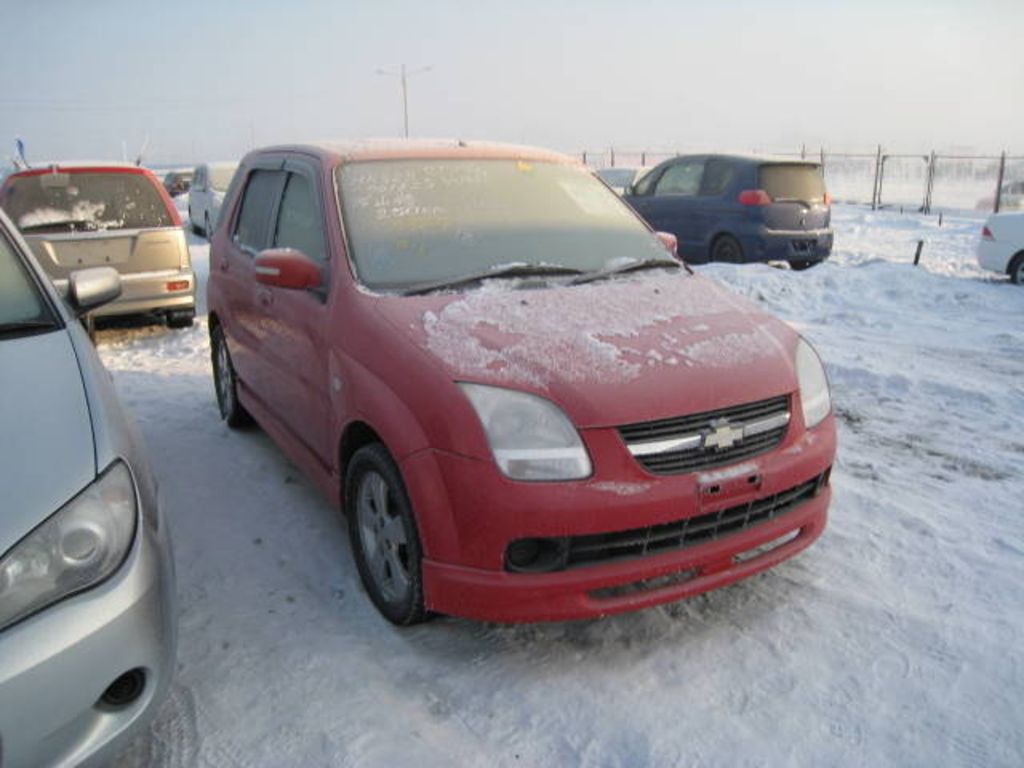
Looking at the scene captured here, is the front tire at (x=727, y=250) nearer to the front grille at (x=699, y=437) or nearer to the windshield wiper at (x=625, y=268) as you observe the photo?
the windshield wiper at (x=625, y=268)

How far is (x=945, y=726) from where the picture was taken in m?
2.38

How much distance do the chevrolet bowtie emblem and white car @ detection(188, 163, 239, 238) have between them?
13963 mm

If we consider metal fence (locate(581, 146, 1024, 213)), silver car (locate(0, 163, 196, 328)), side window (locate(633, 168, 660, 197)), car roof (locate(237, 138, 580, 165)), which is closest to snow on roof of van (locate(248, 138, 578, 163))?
car roof (locate(237, 138, 580, 165))

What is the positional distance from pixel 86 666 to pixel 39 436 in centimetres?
61

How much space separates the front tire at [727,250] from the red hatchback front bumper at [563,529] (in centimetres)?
817

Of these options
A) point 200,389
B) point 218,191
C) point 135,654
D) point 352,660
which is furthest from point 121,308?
point 218,191

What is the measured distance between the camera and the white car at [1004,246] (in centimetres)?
984

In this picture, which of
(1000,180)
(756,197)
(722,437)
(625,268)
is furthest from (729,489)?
(1000,180)

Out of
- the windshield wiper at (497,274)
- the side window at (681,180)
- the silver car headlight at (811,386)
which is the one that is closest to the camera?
the silver car headlight at (811,386)

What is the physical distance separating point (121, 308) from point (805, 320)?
21.2ft

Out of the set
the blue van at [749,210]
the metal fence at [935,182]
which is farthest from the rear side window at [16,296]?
the metal fence at [935,182]

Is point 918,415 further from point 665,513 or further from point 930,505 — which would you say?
point 665,513

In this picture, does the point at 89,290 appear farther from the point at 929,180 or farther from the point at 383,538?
the point at 929,180

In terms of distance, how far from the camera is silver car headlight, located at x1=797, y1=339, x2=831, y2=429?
2.95 metres
